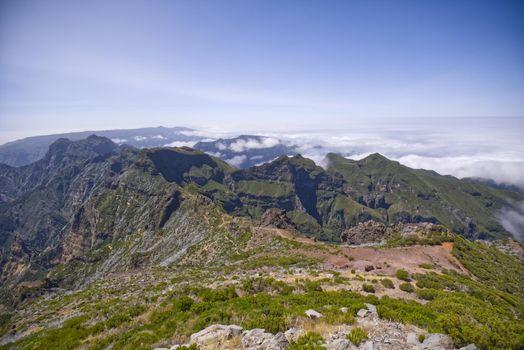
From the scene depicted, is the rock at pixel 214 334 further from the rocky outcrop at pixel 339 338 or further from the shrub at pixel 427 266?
the shrub at pixel 427 266

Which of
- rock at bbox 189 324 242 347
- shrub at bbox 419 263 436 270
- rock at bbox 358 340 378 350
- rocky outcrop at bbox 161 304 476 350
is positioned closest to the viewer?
rock at bbox 358 340 378 350

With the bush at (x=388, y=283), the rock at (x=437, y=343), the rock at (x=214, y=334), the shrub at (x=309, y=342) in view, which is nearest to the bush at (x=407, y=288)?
the bush at (x=388, y=283)

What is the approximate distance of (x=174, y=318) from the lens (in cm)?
2356

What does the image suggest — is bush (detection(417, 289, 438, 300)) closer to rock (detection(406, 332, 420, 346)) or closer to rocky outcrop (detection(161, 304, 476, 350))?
rocky outcrop (detection(161, 304, 476, 350))

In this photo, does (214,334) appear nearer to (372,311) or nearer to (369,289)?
(372,311)

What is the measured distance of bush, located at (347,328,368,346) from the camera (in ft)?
52.5

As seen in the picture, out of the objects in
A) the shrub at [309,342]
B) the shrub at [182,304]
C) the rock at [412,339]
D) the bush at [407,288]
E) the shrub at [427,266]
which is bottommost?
the shrub at [427,266]

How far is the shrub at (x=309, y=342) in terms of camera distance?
1552cm

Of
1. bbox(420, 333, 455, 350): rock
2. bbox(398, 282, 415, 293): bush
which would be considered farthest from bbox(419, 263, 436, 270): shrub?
bbox(420, 333, 455, 350): rock

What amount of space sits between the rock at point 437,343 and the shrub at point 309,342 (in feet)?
18.3

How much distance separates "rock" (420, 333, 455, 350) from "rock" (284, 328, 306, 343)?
22.1ft

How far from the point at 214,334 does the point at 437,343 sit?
43.5 ft

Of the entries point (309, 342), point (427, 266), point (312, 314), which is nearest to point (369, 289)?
point (312, 314)

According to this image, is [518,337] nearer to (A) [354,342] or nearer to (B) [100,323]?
(A) [354,342]
